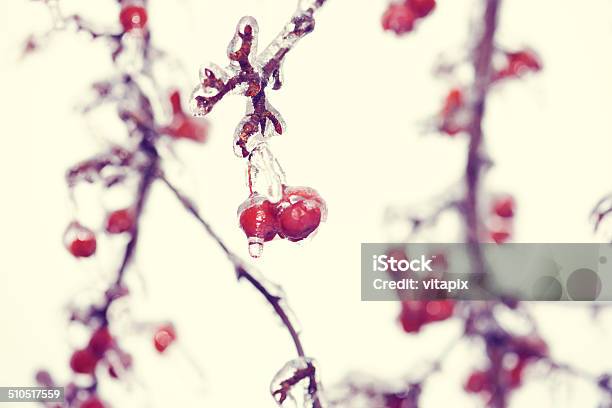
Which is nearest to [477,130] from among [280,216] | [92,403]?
[280,216]

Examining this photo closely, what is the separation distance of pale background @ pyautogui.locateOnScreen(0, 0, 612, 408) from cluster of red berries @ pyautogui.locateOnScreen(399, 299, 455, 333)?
0.02 metres

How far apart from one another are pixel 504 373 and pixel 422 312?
0.45 ft

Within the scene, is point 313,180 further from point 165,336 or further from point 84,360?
point 84,360

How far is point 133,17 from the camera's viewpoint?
852 mm


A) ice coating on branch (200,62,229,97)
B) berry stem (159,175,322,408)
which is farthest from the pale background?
ice coating on branch (200,62,229,97)

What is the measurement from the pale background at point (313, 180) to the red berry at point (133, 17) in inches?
0.6

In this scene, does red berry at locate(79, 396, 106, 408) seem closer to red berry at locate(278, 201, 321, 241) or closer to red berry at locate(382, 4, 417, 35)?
red berry at locate(278, 201, 321, 241)

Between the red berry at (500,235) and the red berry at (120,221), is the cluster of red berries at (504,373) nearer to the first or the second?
the red berry at (500,235)

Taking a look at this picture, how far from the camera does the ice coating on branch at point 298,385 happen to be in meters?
0.87

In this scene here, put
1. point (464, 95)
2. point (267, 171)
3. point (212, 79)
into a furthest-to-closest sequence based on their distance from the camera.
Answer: point (464, 95) → point (267, 171) → point (212, 79)

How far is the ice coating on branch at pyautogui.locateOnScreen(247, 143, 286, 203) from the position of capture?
724 millimetres

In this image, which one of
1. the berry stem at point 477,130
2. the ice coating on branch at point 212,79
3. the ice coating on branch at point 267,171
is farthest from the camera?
the berry stem at point 477,130

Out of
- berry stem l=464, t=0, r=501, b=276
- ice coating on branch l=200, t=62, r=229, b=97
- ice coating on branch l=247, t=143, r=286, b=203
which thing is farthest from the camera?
berry stem l=464, t=0, r=501, b=276

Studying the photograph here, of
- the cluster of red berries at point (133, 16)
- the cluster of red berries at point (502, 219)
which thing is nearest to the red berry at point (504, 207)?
the cluster of red berries at point (502, 219)
